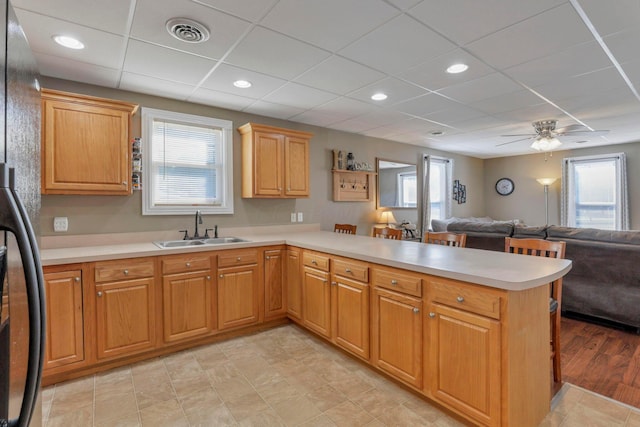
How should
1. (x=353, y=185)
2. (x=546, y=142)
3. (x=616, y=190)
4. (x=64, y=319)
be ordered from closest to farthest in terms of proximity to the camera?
1. (x=64, y=319)
2. (x=546, y=142)
3. (x=353, y=185)
4. (x=616, y=190)

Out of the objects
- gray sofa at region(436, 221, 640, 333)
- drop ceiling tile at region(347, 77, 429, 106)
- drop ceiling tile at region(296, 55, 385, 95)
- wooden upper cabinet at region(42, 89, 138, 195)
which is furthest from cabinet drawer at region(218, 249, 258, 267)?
gray sofa at region(436, 221, 640, 333)

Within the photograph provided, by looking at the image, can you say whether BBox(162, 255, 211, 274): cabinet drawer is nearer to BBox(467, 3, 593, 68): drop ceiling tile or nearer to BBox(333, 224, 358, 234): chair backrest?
BBox(333, 224, 358, 234): chair backrest

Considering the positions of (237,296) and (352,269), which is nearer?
(352,269)

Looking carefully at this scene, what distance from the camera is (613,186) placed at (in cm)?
628

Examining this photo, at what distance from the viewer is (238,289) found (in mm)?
3168

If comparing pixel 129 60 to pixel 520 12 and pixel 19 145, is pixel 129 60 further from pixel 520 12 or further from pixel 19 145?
pixel 520 12

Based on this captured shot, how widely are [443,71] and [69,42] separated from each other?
2831mm

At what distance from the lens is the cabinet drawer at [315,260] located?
2881 mm

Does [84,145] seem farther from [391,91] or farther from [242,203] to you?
[391,91]

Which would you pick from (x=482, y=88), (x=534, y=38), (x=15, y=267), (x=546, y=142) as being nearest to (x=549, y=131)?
(x=546, y=142)

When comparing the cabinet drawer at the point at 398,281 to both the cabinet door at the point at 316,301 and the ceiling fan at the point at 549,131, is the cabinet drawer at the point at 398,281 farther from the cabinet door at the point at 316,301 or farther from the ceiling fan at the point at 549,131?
the ceiling fan at the point at 549,131

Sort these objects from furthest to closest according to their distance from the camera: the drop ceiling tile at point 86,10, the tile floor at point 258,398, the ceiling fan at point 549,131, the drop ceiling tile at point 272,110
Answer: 1. the ceiling fan at point 549,131
2. the drop ceiling tile at point 272,110
3. the tile floor at point 258,398
4. the drop ceiling tile at point 86,10

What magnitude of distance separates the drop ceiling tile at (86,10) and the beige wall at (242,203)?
46.4 inches

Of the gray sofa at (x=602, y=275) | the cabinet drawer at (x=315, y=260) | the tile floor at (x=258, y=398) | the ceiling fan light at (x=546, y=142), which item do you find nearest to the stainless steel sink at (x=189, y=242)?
the cabinet drawer at (x=315, y=260)
